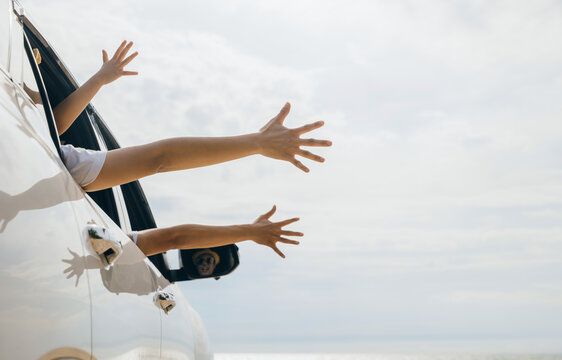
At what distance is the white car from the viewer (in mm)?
1201

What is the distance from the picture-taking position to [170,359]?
8.52 ft

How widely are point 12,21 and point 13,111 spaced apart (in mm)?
533

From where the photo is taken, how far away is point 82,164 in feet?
6.23

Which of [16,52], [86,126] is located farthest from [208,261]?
[16,52]

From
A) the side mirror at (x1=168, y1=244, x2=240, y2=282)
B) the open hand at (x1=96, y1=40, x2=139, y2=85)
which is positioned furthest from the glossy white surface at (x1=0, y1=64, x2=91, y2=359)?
the side mirror at (x1=168, y1=244, x2=240, y2=282)

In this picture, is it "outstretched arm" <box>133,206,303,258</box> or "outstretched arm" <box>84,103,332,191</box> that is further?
"outstretched arm" <box>133,206,303,258</box>

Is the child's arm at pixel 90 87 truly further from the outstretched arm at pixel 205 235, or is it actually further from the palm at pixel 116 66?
the outstretched arm at pixel 205 235

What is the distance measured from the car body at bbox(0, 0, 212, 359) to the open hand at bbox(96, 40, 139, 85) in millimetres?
642

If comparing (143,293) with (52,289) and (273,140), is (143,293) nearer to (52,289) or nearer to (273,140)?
(273,140)

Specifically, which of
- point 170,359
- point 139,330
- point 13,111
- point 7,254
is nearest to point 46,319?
point 7,254

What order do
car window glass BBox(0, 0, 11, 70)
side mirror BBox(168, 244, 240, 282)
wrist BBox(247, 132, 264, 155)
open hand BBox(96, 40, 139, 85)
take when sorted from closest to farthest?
car window glass BBox(0, 0, 11, 70) → wrist BBox(247, 132, 264, 155) → open hand BBox(96, 40, 139, 85) → side mirror BBox(168, 244, 240, 282)

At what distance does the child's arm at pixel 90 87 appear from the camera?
103 inches

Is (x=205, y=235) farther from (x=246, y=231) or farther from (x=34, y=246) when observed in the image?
(x=34, y=246)

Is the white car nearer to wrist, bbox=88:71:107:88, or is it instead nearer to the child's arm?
the child's arm
